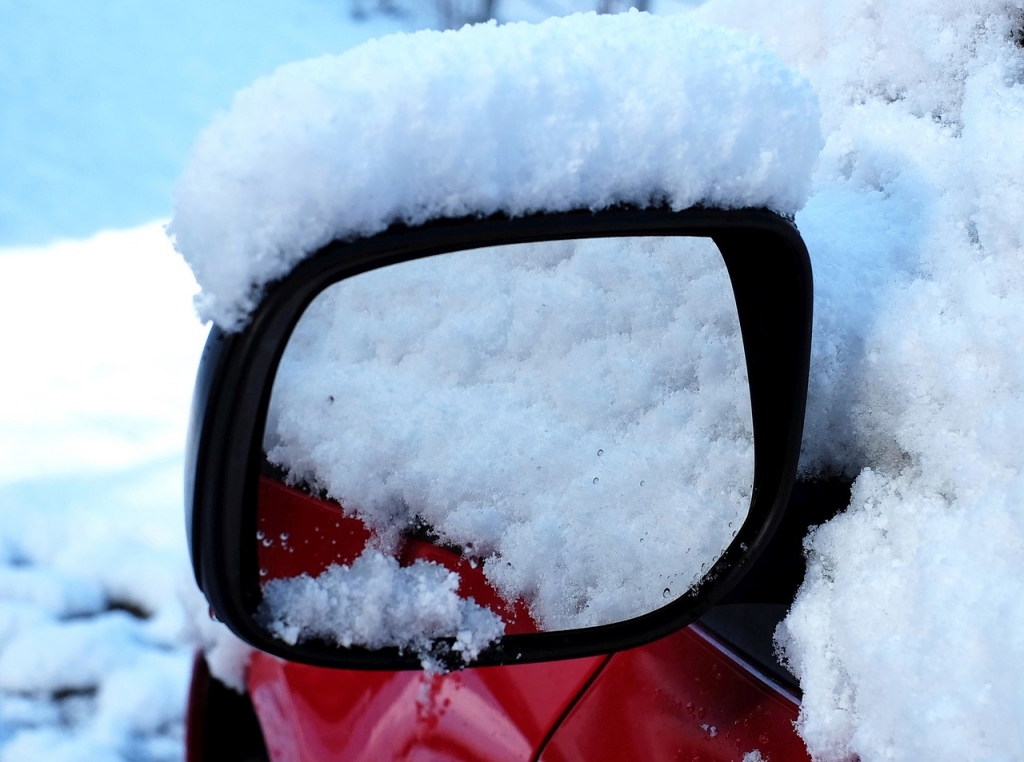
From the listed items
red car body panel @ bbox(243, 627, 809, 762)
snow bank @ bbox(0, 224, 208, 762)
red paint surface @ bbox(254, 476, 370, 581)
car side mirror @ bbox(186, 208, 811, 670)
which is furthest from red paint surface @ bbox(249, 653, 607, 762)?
snow bank @ bbox(0, 224, 208, 762)

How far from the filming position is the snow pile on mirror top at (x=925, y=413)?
669mm

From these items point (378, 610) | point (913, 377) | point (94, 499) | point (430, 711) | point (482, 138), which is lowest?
point (94, 499)

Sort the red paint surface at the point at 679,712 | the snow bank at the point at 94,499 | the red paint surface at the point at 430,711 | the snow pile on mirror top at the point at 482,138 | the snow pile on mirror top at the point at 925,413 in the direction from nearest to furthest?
1. the snow pile on mirror top at the point at 482,138
2. the snow pile on mirror top at the point at 925,413
3. the red paint surface at the point at 679,712
4. the red paint surface at the point at 430,711
5. the snow bank at the point at 94,499

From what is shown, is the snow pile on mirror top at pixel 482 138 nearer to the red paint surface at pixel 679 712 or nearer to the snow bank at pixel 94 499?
the red paint surface at pixel 679 712

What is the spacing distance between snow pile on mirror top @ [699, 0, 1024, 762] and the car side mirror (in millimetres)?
90

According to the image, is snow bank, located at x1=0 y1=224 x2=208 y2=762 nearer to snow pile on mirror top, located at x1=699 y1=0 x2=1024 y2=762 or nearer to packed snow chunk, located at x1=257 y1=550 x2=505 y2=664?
packed snow chunk, located at x1=257 y1=550 x2=505 y2=664

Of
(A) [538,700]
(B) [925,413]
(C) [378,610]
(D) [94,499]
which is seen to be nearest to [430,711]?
(A) [538,700]

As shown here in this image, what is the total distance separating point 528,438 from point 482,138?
0.42m

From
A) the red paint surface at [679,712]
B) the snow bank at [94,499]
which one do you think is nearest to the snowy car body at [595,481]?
the red paint surface at [679,712]

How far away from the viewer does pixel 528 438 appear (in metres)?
0.92

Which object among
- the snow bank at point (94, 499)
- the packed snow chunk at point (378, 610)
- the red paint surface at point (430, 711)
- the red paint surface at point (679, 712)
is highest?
the packed snow chunk at point (378, 610)

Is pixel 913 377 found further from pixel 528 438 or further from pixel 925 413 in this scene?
pixel 528 438

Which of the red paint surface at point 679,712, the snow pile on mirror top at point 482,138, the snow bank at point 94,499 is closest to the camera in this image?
the snow pile on mirror top at point 482,138

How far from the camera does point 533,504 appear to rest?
910mm
